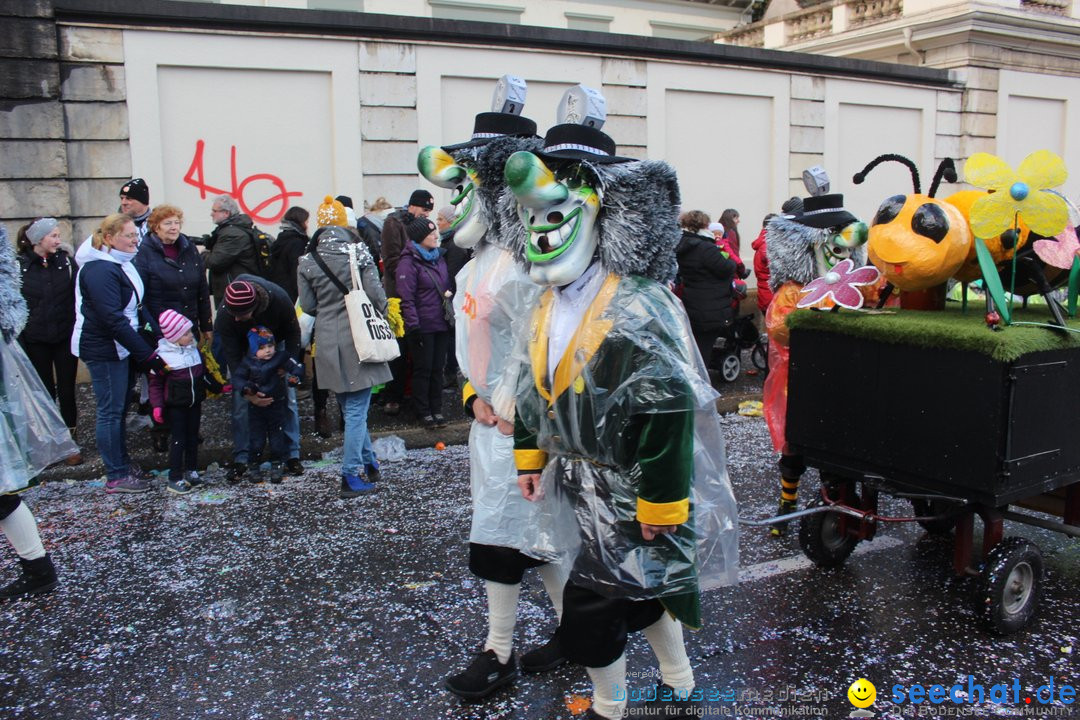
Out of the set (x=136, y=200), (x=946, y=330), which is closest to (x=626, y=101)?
(x=136, y=200)

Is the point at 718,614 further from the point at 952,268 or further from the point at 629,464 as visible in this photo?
the point at 952,268

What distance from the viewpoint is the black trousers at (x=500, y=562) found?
338cm

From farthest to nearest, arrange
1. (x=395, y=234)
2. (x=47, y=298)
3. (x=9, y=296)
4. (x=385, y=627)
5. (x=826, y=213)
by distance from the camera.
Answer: (x=395, y=234) → (x=47, y=298) → (x=826, y=213) → (x=9, y=296) → (x=385, y=627)

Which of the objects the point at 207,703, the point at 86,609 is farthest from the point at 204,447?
the point at 207,703

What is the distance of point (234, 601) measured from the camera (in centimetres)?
429

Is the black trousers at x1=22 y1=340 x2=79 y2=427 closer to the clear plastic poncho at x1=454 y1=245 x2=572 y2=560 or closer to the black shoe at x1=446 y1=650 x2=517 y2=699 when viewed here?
the clear plastic poncho at x1=454 y1=245 x2=572 y2=560

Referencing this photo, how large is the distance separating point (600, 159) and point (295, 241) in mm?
5796

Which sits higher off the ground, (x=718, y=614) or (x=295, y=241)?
(x=295, y=241)

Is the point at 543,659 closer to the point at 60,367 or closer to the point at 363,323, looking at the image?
the point at 363,323

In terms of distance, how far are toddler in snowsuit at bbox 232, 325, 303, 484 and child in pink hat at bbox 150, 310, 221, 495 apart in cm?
28

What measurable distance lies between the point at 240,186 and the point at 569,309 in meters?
7.88

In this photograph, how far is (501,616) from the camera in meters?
3.42

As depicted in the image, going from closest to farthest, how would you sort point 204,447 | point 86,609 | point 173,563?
point 86,609
point 173,563
point 204,447

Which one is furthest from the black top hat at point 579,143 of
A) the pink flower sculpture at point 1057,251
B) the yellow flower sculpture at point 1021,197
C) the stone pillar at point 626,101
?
the stone pillar at point 626,101
